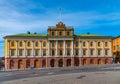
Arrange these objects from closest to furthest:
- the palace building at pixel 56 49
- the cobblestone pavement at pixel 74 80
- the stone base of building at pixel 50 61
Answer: the cobblestone pavement at pixel 74 80
the stone base of building at pixel 50 61
the palace building at pixel 56 49

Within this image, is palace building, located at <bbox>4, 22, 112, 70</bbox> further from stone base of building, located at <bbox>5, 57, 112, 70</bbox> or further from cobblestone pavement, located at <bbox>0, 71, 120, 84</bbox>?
cobblestone pavement, located at <bbox>0, 71, 120, 84</bbox>

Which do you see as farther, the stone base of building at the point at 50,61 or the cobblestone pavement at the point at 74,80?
the stone base of building at the point at 50,61

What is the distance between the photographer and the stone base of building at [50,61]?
106625 mm

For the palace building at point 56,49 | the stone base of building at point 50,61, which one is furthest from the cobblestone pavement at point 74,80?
the palace building at point 56,49

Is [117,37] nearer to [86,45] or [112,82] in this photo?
[86,45]

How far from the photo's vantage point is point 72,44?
111 m

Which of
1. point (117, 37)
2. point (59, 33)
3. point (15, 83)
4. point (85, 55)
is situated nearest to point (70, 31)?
point (59, 33)

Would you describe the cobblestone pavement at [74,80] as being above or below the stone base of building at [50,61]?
above

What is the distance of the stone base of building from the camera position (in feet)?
350

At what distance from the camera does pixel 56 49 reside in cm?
10994

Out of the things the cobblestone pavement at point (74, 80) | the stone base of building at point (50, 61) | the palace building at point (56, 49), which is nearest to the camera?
the cobblestone pavement at point (74, 80)

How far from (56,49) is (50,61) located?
548cm

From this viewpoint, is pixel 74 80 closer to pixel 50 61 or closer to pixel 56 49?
pixel 50 61

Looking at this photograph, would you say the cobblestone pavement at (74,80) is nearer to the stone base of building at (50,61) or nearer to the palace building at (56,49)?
the stone base of building at (50,61)
